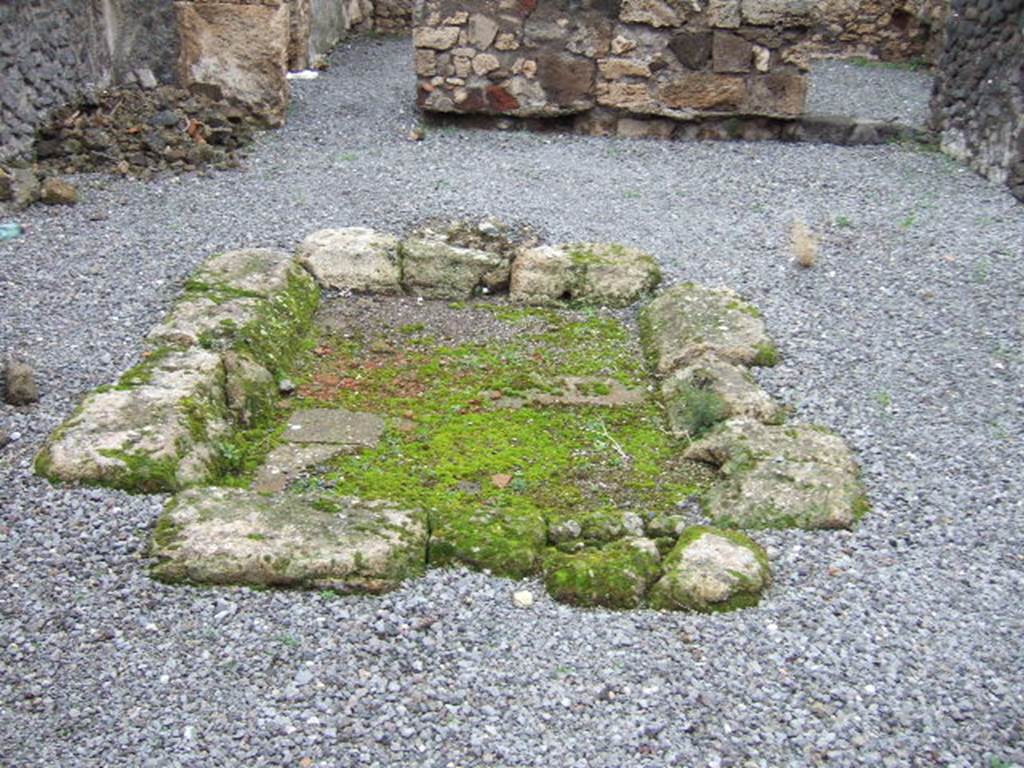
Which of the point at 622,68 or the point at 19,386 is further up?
the point at 622,68

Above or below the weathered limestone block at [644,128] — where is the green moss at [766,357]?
below

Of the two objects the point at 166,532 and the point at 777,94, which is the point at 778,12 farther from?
the point at 166,532

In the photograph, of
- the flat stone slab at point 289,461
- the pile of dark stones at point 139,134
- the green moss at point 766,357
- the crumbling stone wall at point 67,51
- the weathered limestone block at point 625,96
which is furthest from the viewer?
the weathered limestone block at point 625,96

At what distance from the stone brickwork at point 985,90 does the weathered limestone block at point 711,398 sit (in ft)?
12.7

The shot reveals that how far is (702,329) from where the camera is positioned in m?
5.80

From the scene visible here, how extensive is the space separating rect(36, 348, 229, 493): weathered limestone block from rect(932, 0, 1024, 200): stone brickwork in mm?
6107

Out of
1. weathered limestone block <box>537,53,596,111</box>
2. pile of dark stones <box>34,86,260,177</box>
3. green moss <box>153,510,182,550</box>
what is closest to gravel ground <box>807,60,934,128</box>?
weathered limestone block <box>537,53,596,111</box>

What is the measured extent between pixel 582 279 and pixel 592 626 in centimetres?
335

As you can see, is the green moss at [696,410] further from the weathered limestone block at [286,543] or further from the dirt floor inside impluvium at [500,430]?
the weathered limestone block at [286,543]

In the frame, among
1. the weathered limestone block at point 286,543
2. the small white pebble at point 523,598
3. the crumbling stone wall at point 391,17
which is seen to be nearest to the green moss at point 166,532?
the weathered limestone block at point 286,543

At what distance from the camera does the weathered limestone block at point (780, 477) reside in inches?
164

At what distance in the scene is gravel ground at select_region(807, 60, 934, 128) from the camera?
10219 millimetres

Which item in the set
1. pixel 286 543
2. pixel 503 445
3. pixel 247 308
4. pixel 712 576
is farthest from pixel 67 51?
pixel 712 576

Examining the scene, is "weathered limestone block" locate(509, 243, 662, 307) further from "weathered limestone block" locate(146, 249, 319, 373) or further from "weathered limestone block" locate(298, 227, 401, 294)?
"weathered limestone block" locate(146, 249, 319, 373)
